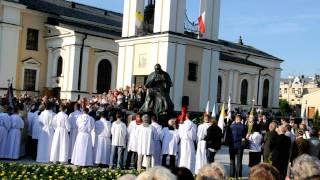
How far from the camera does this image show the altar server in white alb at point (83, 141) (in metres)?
15.6

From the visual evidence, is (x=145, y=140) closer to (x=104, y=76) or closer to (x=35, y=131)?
(x=35, y=131)

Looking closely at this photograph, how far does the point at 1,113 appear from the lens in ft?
53.6

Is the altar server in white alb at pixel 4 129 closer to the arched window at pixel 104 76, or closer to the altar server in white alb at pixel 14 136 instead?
the altar server in white alb at pixel 14 136

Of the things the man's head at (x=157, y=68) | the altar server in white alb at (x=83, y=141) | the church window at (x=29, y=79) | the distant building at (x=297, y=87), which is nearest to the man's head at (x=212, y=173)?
the altar server in white alb at (x=83, y=141)

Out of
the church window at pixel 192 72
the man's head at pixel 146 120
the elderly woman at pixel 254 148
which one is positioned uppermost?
the church window at pixel 192 72

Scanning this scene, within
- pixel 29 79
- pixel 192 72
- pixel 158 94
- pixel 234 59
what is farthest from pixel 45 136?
pixel 234 59

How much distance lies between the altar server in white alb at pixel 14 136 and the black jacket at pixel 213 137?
632 cm

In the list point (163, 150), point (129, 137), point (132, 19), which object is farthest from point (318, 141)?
point (132, 19)

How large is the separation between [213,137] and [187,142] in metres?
1.38

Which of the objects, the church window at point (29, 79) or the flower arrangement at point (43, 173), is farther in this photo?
the church window at point (29, 79)

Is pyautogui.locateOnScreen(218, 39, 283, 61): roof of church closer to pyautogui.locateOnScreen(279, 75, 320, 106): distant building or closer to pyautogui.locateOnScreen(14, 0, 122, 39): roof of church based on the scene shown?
pyautogui.locateOnScreen(14, 0, 122, 39): roof of church

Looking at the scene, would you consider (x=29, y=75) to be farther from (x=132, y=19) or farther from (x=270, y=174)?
(x=270, y=174)

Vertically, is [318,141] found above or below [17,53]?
below

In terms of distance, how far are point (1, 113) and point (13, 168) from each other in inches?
201
